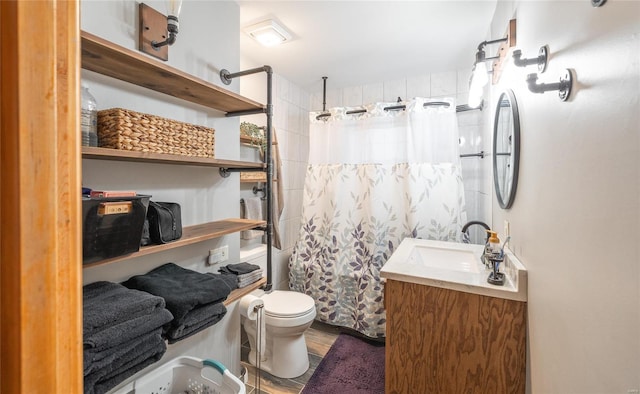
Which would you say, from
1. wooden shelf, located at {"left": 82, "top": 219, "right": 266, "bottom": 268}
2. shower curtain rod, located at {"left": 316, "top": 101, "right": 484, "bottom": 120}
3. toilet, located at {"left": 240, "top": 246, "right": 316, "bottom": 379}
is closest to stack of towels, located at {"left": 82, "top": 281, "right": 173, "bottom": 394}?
wooden shelf, located at {"left": 82, "top": 219, "right": 266, "bottom": 268}

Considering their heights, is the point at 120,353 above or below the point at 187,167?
below

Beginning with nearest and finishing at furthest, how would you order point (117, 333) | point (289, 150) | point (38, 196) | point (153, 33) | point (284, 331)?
point (38, 196)
point (117, 333)
point (153, 33)
point (284, 331)
point (289, 150)

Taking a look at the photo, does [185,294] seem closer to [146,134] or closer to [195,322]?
[195,322]

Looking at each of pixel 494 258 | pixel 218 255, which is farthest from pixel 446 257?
pixel 218 255

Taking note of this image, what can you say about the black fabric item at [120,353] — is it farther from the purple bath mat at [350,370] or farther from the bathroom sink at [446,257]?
the bathroom sink at [446,257]

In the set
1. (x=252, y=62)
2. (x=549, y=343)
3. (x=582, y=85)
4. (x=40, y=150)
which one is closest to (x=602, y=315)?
(x=549, y=343)

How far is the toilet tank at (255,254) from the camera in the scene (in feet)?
6.70

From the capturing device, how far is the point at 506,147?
1.43 metres

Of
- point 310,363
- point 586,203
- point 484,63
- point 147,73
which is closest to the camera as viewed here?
point 586,203

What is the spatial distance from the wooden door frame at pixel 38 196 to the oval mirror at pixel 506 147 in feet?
4.82

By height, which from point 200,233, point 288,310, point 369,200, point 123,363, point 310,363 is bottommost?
point 310,363

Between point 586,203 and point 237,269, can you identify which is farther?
point 237,269

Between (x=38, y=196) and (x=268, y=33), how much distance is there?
1912 mm

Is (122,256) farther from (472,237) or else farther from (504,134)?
(472,237)
